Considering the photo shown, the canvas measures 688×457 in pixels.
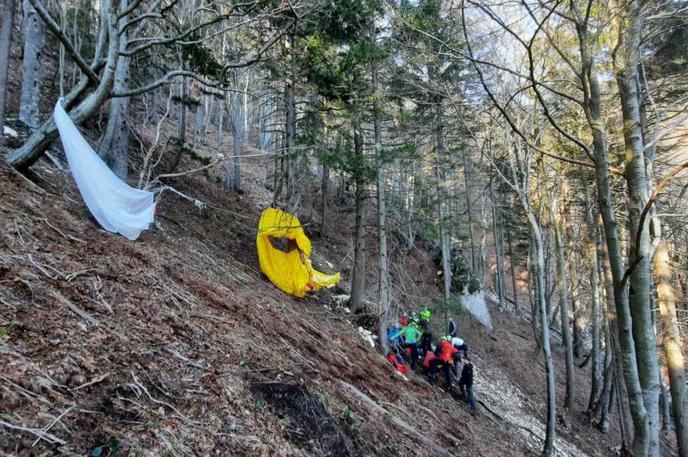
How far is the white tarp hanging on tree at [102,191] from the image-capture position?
5008 mm

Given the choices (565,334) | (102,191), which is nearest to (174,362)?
(102,191)

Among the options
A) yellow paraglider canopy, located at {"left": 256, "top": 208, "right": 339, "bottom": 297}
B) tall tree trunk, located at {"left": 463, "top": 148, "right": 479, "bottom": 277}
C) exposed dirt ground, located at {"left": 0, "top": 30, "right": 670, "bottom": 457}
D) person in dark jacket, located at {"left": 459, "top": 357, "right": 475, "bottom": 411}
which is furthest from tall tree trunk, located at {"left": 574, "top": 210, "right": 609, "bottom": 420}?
yellow paraglider canopy, located at {"left": 256, "top": 208, "right": 339, "bottom": 297}

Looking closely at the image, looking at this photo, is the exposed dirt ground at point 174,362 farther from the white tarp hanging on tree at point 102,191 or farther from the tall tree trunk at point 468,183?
the tall tree trunk at point 468,183

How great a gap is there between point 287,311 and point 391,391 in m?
2.27

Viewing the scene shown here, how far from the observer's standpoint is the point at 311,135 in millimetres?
8609

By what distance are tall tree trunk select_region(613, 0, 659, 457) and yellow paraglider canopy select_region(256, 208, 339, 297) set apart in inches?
247

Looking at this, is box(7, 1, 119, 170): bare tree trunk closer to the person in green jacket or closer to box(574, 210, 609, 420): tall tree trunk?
the person in green jacket

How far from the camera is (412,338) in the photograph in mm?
9203

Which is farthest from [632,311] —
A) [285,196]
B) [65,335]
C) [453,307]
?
[285,196]

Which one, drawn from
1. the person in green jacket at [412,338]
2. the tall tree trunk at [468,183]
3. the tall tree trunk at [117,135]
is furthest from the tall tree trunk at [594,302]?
the tall tree trunk at [117,135]

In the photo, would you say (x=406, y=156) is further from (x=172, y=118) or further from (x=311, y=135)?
(x=172, y=118)

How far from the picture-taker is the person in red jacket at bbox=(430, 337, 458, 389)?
29.3ft

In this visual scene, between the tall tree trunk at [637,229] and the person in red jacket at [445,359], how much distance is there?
21.1 ft

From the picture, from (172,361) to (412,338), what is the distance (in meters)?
6.78
